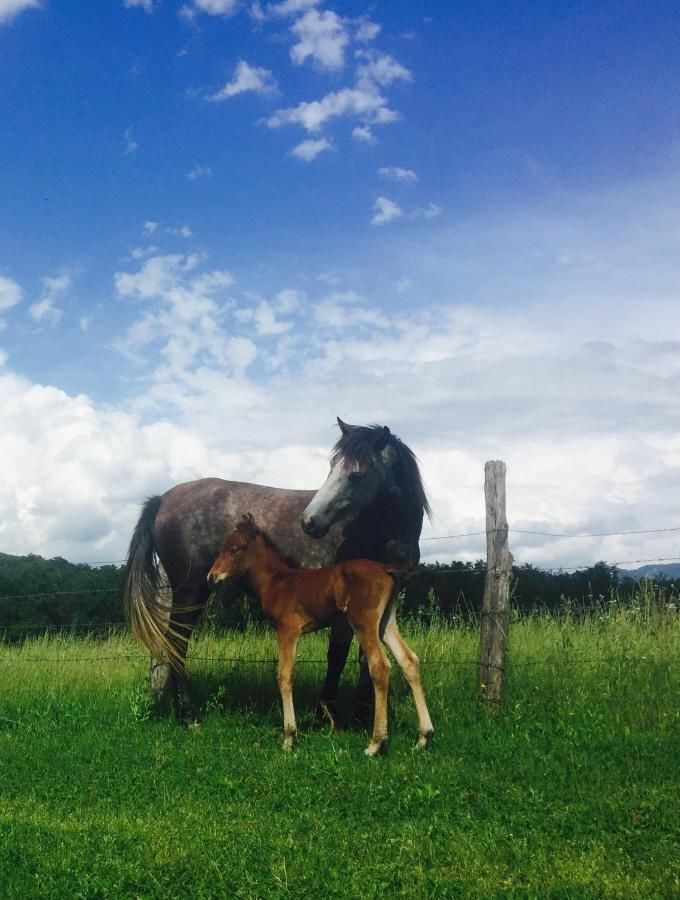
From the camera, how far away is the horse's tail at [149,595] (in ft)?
29.8

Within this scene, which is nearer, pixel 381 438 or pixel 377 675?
pixel 377 675

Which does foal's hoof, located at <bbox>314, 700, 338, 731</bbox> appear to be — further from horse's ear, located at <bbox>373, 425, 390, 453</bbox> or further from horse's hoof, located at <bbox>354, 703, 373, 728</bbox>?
horse's ear, located at <bbox>373, 425, 390, 453</bbox>

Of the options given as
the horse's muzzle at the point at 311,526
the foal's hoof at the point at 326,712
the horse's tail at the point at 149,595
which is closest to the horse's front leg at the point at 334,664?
the foal's hoof at the point at 326,712

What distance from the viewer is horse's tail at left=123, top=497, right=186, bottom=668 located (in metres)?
9.08

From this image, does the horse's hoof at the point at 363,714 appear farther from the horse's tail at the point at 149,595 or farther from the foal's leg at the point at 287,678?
the horse's tail at the point at 149,595

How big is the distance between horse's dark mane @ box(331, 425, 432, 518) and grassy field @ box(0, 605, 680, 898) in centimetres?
191

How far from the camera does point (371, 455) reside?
8.30 metres

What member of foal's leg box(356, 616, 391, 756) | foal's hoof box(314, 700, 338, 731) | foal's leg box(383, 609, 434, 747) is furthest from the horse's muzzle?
foal's hoof box(314, 700, 338, 731)

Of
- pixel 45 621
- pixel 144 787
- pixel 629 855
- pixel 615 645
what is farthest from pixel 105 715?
pixel 45 621

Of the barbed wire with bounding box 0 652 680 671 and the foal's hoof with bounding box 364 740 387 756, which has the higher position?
the barbed wire with bounding box 0 652 680 671

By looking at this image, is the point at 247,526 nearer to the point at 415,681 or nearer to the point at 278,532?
the point at 278,532

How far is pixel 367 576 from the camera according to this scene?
24.4 feet

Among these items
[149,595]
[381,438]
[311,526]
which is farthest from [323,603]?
[149,595]

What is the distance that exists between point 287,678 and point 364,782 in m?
1.63
